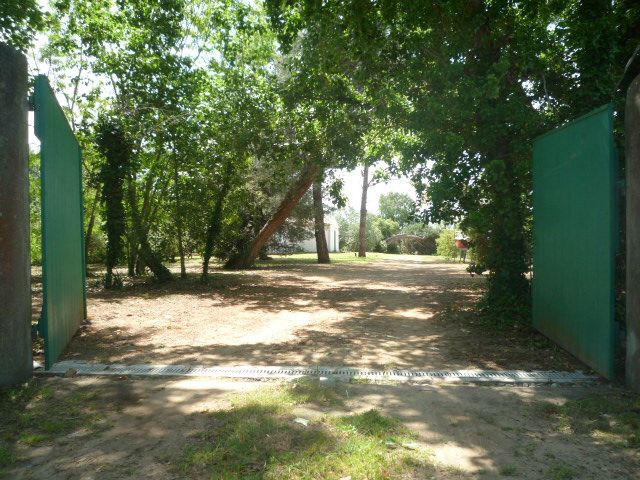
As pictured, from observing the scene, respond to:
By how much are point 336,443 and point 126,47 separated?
13780 millimetres

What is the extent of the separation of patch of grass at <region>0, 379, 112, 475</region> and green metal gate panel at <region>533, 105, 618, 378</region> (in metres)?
4.63

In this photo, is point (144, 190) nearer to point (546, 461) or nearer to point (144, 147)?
point (144, 147)

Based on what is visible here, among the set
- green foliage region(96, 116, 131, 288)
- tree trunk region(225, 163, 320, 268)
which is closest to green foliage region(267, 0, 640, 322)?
green foliage region(96, 116, 131, 288)

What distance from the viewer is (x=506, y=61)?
723 centimetres

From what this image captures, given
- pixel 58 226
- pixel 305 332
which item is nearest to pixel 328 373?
pixel 305 332

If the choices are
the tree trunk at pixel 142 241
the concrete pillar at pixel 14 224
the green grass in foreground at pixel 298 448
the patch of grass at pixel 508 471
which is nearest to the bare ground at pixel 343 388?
the patch of grass at pixel 508 471

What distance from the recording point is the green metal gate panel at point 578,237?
4.44 meters

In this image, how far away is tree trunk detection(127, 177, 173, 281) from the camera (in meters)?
13.5

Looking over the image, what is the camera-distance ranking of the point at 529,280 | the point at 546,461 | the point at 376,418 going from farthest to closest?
the point at 529,280
the point at 376,418
the point at 546,461

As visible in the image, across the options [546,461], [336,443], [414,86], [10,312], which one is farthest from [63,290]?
[414,86]

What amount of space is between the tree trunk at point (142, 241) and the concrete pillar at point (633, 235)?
459 inches

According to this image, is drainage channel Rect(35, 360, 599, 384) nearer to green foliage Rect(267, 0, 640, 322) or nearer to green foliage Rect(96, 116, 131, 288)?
green foliage Rect(267, 0, 640, 322)

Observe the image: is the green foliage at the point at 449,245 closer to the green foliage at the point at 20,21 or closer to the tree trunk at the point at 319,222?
the tree trunk at the point at 319,222

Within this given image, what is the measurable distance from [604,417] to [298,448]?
247cm
